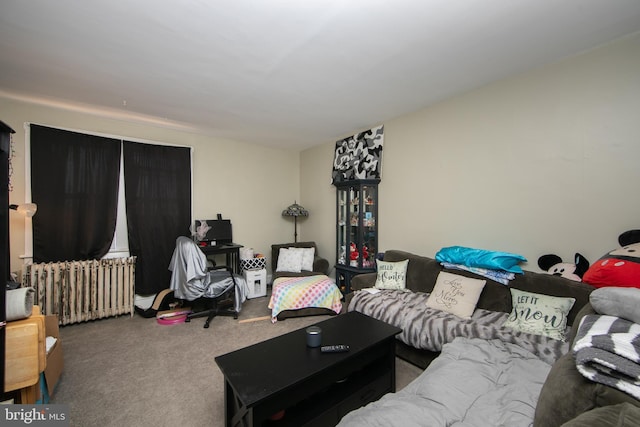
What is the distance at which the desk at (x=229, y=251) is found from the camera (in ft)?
12.4

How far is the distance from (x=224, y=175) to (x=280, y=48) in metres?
2.80

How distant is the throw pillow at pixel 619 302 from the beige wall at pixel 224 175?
4.25m

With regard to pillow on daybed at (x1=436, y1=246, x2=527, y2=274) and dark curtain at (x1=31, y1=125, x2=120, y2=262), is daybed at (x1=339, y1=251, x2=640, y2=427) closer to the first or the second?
pillow on daybed at (x1=436, y1=246, x2=527, y2=274)

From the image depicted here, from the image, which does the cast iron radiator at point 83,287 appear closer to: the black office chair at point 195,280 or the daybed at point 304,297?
the black office chair at point 195,280

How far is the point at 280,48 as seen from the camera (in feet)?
6.39

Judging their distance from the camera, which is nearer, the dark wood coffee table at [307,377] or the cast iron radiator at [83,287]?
the dark wood coffee table at [307,377]

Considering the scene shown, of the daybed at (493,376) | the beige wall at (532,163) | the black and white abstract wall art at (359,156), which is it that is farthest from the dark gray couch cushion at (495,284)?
the black and white abstract wall art at (359,156)

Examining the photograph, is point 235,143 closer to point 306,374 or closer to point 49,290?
point 49,290

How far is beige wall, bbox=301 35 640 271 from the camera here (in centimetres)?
191

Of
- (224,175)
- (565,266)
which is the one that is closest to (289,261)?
(224,175)

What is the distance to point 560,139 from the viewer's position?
84.7 inches

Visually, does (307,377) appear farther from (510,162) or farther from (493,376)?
(510,162)

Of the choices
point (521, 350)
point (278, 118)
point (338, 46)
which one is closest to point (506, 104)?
point (338, 46)

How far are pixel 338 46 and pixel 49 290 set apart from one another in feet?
12.7
